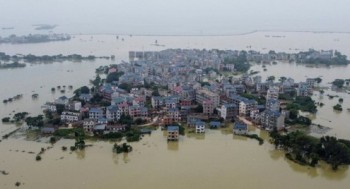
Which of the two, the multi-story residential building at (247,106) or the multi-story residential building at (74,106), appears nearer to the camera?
the multi-story residential building at (247,106)

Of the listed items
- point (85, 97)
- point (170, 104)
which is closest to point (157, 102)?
point (170, 104)

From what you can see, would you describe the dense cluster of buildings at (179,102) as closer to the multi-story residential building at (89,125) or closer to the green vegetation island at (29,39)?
the multi-story residential building at (89,125)

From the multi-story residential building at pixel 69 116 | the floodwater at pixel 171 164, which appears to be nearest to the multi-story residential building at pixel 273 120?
the floodwater at pixel 171 164

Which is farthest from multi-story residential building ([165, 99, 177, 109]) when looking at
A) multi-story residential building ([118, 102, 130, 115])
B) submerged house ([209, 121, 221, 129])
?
submerged house ([209, 121, 221, 129])

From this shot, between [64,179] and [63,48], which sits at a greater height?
[63,48]

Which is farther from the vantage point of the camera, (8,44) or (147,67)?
(8,44)

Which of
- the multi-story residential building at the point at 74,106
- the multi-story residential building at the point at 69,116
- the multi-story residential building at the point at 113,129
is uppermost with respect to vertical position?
the multi-story residential building at the point at 74,106

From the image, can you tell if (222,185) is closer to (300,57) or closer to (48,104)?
(48,104)

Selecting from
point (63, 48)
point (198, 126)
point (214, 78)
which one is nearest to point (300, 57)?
point (214, 78)
